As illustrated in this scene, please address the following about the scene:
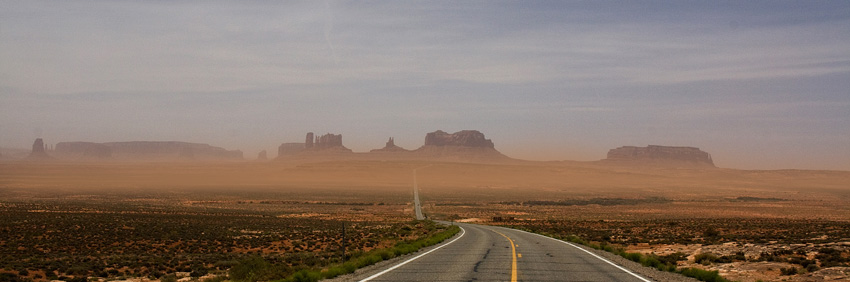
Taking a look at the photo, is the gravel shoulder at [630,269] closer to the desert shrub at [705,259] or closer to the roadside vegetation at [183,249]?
the roadside vegetation at [183,249]

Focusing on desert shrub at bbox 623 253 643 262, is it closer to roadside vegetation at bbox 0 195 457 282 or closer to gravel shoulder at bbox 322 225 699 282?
gravel shoulder at bbox 322 225 699 282

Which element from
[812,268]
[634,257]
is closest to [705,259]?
[634,257]

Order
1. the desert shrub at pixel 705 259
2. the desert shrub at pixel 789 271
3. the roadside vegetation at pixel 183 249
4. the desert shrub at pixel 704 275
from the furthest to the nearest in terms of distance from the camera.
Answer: the roadside vegetation at pixel 183 249 < the desert shrub at pixel 705 259 < the desert shrub at pixel 789 271 < the desert shrub at pixel 704 275

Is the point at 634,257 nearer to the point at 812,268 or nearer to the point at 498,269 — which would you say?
the point at 812,268

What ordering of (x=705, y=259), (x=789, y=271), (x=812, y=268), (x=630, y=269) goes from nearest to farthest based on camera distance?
(x=789, y=271)
(x=812, y=268)
(x=630, y=269)
(x=705, y=259)

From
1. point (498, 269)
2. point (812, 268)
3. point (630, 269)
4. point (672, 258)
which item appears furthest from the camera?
point (672, 258)

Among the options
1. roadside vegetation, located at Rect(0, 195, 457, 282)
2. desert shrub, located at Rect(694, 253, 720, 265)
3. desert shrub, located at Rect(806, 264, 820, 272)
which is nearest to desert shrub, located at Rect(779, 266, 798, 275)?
desert shrub, located at Rect(806, 264, 820, 272)

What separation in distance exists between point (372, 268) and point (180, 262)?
48.3 feet

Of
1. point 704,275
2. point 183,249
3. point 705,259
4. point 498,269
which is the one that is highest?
point 498,269

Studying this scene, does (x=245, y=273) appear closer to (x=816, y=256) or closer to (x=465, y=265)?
(x=465, y=265)

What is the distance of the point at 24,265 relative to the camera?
22.8 metres

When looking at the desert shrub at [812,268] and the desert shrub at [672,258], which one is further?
the desert shrub at [672,258]

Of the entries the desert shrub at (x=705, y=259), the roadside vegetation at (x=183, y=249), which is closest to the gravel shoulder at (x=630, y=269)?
the roadside vegetation at (x=183, y=249)

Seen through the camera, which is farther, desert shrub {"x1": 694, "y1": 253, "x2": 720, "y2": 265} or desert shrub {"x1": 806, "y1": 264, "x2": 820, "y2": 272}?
desert shrub {"x1": 694, "y1": 253, "x2": 720, "y2": 265}
